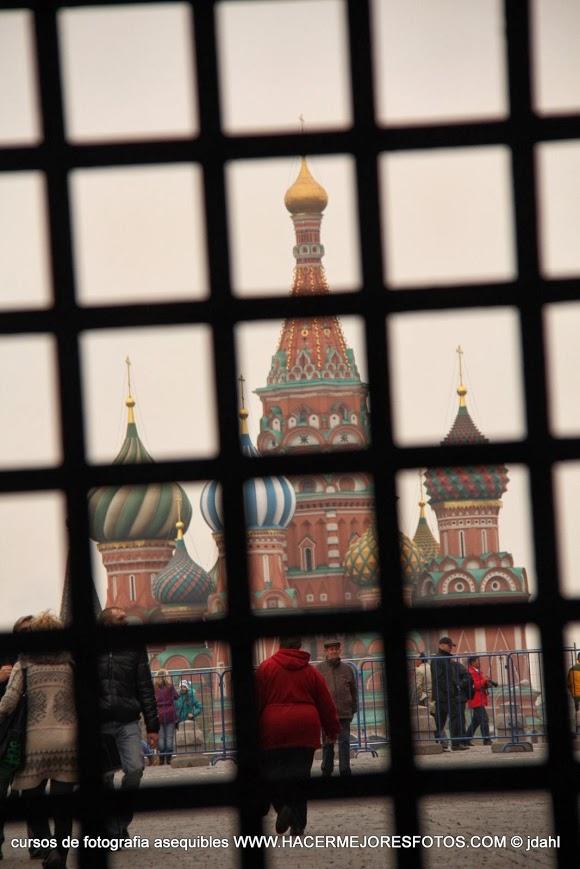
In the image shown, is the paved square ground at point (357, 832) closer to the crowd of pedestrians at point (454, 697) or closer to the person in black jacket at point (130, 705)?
the person in black jacket at point (130, 705)

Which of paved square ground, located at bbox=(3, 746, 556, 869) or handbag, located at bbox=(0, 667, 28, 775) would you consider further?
paved square ground, located at bbox=(3, 746, 556, 869)

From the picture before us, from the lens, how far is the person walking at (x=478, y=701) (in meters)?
10.5

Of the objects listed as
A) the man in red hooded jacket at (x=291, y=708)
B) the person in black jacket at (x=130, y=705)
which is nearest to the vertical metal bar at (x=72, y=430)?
the person in black jacket at (x=130, y=705)

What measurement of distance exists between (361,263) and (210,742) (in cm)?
1037

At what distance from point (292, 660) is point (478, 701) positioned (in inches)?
235

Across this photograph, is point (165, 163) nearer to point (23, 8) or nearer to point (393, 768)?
point (23, 8)

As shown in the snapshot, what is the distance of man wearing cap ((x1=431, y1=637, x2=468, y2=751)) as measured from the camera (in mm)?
10406

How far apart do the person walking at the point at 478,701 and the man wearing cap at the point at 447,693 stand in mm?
86

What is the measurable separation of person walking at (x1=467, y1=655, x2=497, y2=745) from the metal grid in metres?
8.80

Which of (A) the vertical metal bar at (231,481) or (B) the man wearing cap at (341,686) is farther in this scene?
(B) the man wearing cap at (341,686)

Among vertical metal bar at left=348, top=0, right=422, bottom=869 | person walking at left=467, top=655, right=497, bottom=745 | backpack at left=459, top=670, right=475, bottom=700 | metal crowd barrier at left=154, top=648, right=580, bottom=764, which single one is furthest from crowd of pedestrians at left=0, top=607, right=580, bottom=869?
person walking at left=467, top=655, right=497, bottom=745

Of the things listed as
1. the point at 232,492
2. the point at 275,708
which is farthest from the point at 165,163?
the point at 275,708

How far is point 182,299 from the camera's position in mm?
1683

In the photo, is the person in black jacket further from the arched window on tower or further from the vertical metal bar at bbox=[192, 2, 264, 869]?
the arched window on tower
